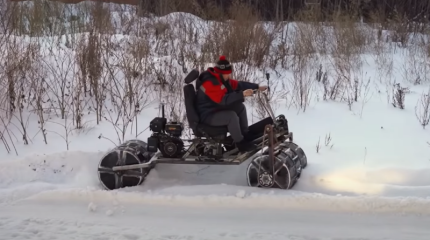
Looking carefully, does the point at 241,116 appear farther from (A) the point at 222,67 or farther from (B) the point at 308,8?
(B) the point at 308,8

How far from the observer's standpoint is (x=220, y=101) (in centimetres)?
517

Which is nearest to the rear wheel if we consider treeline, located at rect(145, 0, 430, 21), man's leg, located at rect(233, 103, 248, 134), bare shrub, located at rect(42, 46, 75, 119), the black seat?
the black seat

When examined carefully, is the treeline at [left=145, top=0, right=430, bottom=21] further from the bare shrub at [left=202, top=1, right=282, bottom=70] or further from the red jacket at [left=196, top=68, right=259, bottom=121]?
the red jacket at [left=196, top=68, right=259, bottom=121]

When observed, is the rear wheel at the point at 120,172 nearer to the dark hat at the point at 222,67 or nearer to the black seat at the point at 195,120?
the black seat at the point at 195,120

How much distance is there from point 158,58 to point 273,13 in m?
6.92

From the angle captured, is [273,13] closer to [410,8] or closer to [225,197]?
[410,8]

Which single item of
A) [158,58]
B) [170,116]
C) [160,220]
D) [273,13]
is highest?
[273,13]

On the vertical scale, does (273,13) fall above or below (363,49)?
above

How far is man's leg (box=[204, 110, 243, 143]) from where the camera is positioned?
522 centimetres

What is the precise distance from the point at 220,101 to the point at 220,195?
0.96m

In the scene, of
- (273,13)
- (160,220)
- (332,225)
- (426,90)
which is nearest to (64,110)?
(160,220)

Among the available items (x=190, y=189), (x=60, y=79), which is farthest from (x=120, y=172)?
(x=60, y=79)

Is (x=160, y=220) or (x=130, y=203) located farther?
(x=130, y=203)

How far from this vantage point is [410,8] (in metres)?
15.0
